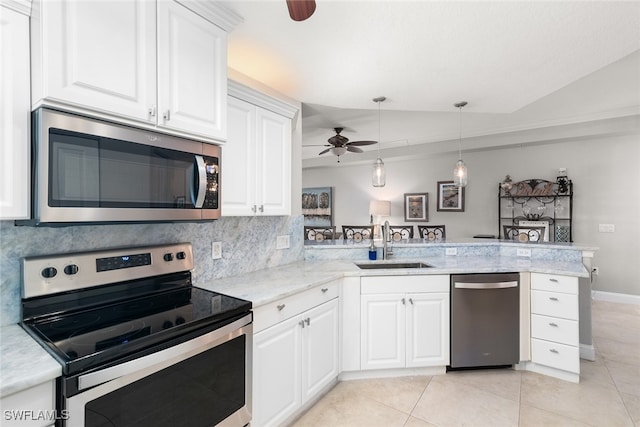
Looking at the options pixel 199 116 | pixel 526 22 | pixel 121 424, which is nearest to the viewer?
pixel 121 424

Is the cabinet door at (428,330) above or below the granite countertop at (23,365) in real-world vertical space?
below

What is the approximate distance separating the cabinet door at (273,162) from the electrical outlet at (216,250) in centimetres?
37

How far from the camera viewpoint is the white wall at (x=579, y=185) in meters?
4.41

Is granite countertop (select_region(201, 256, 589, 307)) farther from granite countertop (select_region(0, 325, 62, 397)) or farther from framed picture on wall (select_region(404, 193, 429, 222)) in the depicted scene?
framed picture on wall (select_region(404, 193, 429, 222))

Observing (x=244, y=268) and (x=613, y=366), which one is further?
(x=613, y=366)

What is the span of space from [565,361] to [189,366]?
9.11 ft

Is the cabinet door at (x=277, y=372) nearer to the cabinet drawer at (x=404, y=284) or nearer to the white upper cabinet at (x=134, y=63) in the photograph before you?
the cabinet drawer at (x=404, y=284)

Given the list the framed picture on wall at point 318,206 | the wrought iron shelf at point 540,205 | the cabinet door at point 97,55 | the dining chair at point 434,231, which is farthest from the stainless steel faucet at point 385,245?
the framed picture on wall at point 318,206

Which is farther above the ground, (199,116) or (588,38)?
(588,38)

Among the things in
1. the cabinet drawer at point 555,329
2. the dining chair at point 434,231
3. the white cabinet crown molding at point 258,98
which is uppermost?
the white cabinet crown molding at point 258,98

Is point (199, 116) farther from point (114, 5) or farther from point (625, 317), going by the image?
point (625, 317)

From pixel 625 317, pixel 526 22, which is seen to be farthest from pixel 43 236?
pixel 625 317

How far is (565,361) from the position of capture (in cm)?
239

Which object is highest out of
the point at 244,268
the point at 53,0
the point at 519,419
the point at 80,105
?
the point at 53,0
